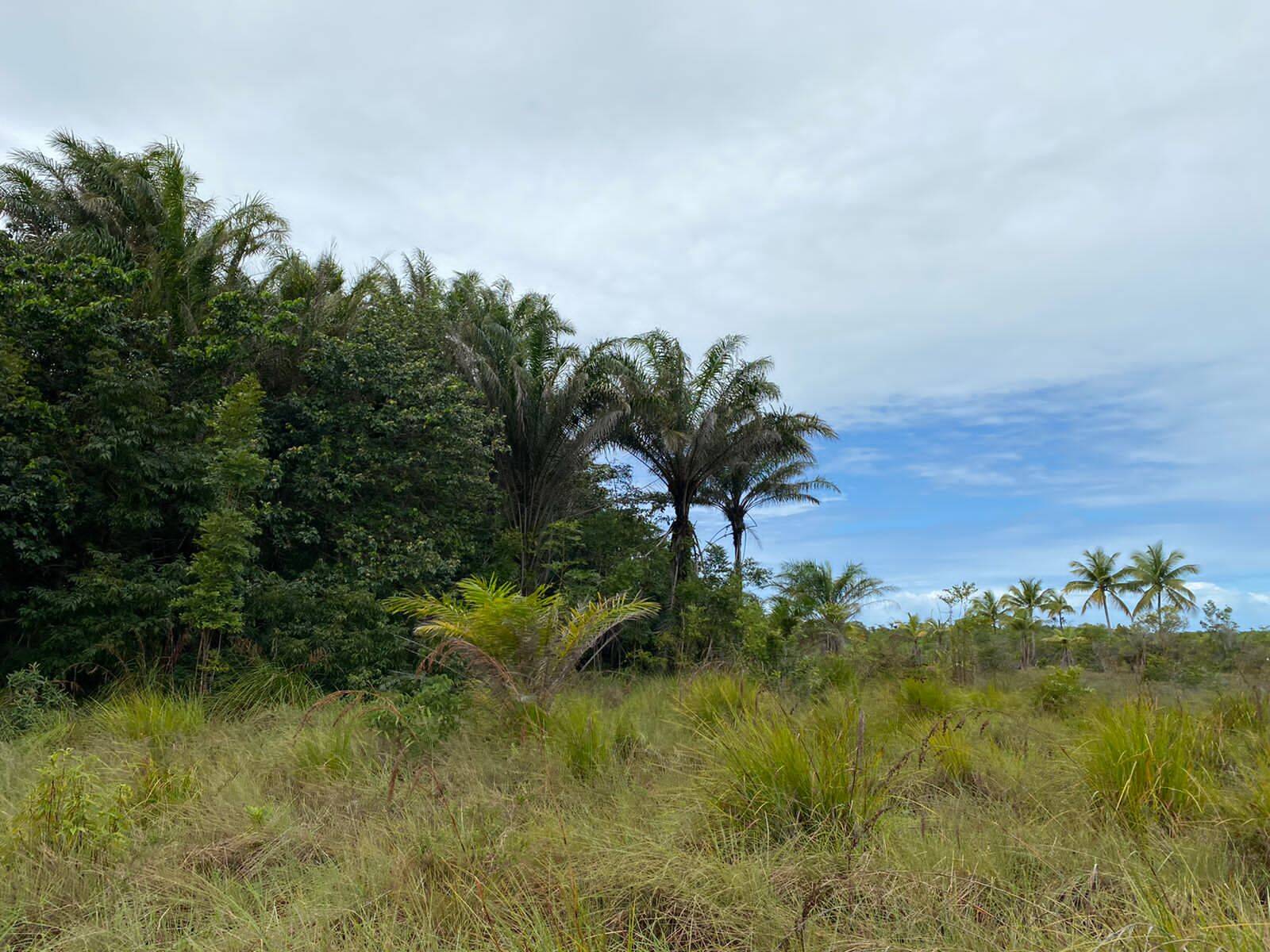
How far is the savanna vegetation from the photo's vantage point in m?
3.33

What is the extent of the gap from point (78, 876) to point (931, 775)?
5.08 metres

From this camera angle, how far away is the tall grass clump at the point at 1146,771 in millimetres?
4168

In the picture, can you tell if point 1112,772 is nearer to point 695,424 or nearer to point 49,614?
point 49,614

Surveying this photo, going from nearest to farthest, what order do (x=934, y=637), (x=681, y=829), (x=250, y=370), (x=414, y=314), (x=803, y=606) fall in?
(x=681, y=829) < (x=250, y=370) < (x=803, y=606) < (x=414, y=314) < (x=934, y=637)

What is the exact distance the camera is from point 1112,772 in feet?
14.6

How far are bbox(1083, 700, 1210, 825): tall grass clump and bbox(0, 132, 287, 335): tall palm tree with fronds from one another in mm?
14113

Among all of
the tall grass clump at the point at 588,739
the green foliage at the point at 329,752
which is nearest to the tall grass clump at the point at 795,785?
the tall grass clump at the point at 588,739

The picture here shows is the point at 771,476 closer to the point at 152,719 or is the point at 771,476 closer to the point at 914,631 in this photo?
the point at 914,631

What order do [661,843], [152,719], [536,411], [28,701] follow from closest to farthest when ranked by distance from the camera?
1. [661,843]
2. [152,719]
3. [28,701]
4. [536,411]

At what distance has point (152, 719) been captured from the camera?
7.16m

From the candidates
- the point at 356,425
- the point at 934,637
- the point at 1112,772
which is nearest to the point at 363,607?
the point at 356,425

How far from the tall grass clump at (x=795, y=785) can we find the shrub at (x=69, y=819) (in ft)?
11.1

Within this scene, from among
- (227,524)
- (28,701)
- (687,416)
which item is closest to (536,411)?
(687,416)

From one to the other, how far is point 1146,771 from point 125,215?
17031mm
